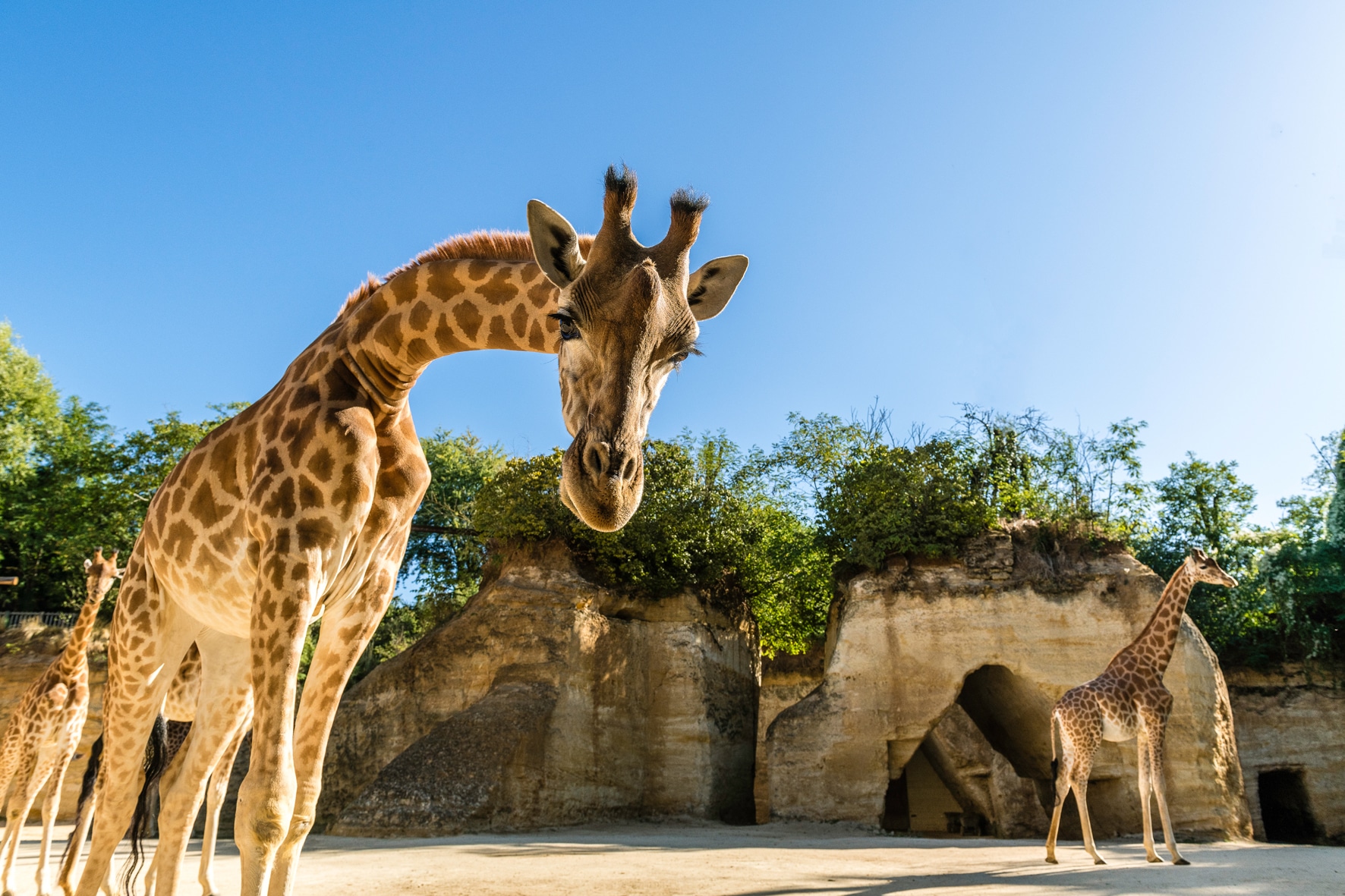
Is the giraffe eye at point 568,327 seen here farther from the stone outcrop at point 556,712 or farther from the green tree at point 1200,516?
the green tree at point 1200,516

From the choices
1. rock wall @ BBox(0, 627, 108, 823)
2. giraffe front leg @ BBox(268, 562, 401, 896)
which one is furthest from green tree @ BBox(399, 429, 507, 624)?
giraffe front leg @ BBox(268, 562, 401, 896)

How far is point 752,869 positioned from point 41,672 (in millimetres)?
20566

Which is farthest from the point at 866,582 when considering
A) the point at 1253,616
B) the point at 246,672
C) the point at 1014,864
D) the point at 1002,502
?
the point at 246,672

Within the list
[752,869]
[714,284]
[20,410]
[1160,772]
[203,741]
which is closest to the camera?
[714,284]

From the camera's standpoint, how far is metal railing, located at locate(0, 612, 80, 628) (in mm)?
22923

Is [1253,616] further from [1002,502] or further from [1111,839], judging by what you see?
[1111,839]

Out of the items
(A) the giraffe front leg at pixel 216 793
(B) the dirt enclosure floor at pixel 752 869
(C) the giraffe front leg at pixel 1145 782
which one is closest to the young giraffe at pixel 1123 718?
(C) the giraffe front leg at pixel 1145 782

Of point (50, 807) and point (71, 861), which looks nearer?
point (71, 861)

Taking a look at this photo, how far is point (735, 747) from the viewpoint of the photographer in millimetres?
16797

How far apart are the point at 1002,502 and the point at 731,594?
20.1 ft

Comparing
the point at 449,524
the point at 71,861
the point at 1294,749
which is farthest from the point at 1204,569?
the point at 449,524

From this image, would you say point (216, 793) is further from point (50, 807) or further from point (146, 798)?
point (50, 807)

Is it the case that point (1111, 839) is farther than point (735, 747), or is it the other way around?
point (735, 747)

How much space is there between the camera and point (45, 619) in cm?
2473
